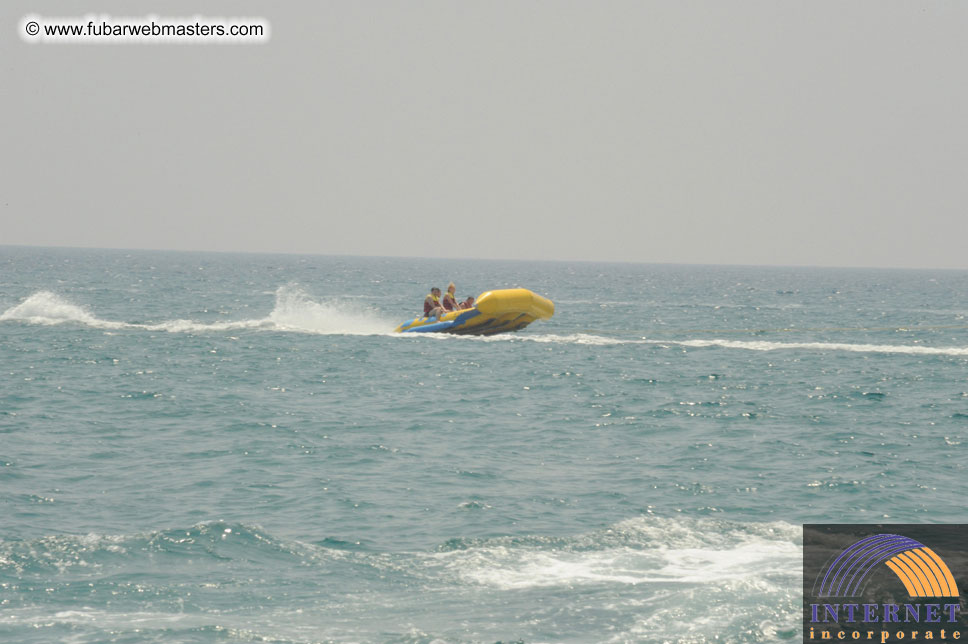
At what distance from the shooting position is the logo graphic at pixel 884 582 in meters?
7.42

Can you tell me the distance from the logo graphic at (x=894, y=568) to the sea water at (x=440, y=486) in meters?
0.40

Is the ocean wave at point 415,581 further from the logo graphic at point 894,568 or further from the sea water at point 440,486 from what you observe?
the logo graphic at point 894,568

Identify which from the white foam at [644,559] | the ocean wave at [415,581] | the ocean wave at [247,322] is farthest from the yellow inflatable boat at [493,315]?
the ocean wave at [415,581]

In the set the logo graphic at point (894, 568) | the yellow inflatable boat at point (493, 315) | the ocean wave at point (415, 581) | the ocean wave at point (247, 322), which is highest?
the yellow inflatable boat at point (493, 315)

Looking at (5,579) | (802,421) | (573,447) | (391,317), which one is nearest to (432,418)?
(573,447)

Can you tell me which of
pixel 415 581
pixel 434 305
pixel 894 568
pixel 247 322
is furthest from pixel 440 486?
pixel 247 322

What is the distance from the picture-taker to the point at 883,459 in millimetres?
13695

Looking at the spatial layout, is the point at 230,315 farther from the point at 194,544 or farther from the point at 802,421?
the point at 194,544

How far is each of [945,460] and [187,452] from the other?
10.3 meters

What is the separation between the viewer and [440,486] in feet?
38.4

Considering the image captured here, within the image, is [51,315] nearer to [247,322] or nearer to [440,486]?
[247,322]

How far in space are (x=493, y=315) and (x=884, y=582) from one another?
18.4 m

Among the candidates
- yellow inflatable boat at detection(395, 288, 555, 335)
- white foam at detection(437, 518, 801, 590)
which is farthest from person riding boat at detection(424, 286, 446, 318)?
white foam at detection(437, 518, 801, 590)

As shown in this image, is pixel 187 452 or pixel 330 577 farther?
pixel 187 452
